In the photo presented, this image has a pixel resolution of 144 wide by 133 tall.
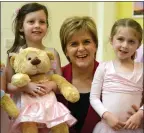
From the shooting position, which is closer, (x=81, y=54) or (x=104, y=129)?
(x=104, y=129)

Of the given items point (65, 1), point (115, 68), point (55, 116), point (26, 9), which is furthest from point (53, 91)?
point (65, 1)

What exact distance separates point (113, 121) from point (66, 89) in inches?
7.5

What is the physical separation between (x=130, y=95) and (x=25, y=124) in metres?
0.35

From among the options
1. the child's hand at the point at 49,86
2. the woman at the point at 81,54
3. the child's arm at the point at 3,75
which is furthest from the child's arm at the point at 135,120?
the child's arm at the point at 3,75

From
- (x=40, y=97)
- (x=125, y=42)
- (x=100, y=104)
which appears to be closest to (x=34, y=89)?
(x=40, y=97)

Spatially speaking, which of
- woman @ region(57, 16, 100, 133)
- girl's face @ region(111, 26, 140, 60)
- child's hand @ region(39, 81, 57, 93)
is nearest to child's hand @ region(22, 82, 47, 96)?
child's hand @ region(39, 81, 57, 93)

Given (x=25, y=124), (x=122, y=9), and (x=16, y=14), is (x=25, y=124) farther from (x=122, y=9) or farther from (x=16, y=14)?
(x=122, y=9)

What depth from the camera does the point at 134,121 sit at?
85 cm

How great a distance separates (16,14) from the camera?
1115 mm

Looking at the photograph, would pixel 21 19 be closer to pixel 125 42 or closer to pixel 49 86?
pixel 49 86

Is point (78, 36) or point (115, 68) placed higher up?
point (78, 36)

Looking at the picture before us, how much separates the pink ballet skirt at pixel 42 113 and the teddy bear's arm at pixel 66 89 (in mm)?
41

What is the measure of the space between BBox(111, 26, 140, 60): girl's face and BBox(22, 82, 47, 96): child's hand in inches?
11.4

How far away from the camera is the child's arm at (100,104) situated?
849 millimetres
